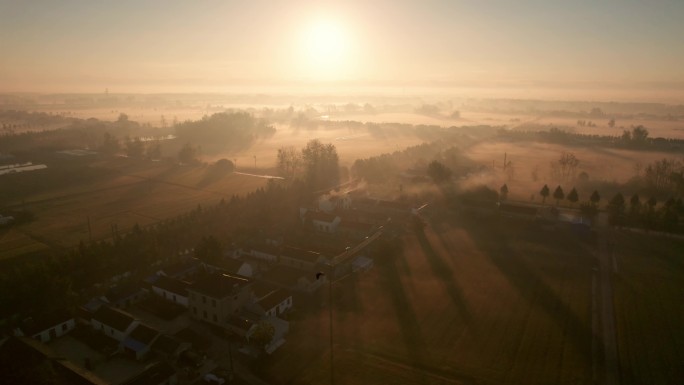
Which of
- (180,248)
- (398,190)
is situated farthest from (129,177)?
(398,190)

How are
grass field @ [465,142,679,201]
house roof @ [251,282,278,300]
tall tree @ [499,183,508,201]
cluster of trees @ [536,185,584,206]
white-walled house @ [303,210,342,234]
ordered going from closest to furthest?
house roof @ [251,282,278,300]
white-walled house @ [303,210,342,234]
cluster of trees @ [536,185,584,206]
tall tree @ [499,183,508,201]
grass field @ [465,142,679,201]

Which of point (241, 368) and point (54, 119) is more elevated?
point (54, 119)

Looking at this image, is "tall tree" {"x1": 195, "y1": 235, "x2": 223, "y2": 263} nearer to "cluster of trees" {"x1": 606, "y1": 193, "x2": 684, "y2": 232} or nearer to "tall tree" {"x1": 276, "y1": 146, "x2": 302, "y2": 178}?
"tall tree" {"x1": 276, "y1": 146, "x2": 302, "y2": 178}

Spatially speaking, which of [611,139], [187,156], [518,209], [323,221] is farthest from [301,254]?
[611,139]

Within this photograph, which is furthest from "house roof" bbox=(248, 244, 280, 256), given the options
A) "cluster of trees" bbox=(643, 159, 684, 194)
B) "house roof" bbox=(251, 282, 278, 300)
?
"cluster of trees" bbox=(643, 159, 684, 194)

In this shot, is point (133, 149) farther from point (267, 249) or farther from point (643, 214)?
point (643, 214)

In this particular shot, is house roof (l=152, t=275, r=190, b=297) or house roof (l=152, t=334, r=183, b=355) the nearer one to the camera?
house roof (l=152, t=334, r=183, b=355)

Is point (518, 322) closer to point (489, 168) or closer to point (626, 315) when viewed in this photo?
point (626, 315)

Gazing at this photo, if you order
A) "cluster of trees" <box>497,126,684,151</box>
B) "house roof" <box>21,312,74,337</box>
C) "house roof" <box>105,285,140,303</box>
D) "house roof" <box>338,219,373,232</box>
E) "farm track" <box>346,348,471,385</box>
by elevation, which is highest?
"cluster of trees" <box>497,126,684,151</box>
